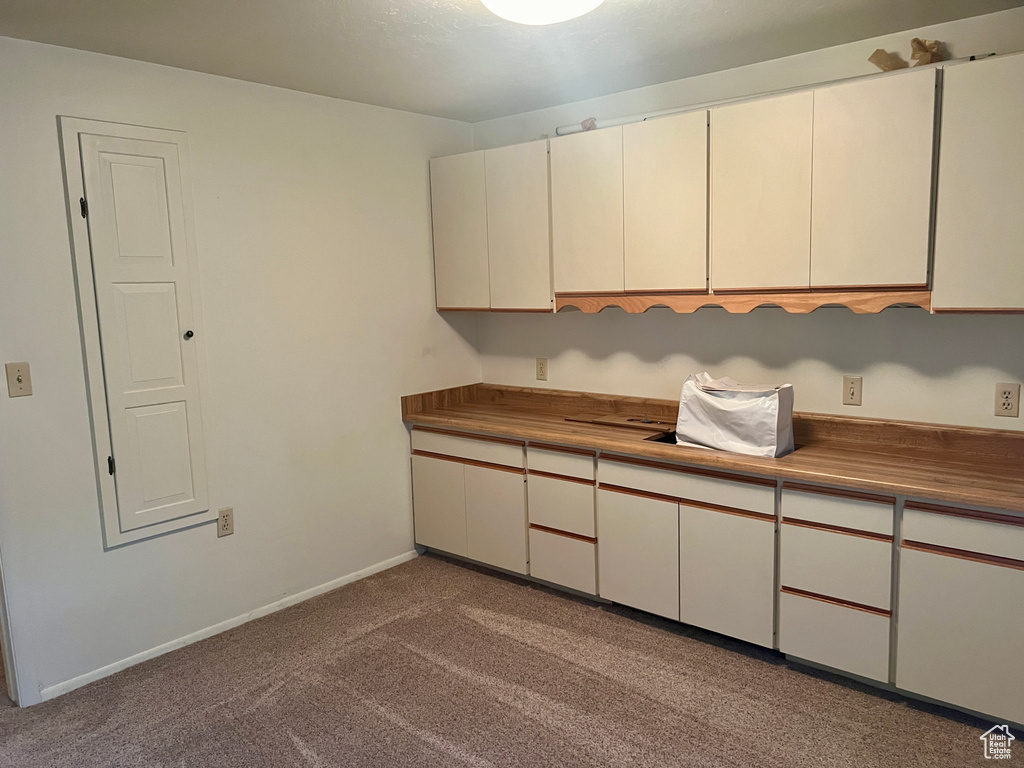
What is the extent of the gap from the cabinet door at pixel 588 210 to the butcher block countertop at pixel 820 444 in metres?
0.70

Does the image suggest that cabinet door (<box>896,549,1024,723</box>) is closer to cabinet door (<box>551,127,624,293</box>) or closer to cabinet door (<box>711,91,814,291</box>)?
cabinet door (<box>711,91,814,291</box>)

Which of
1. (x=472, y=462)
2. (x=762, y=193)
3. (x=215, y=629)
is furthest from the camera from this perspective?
(x=472, y=462)

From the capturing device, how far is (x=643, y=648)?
9.55ft

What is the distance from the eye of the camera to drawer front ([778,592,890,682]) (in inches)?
97.1

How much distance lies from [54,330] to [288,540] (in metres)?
1.41

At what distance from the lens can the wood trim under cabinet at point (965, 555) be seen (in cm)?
218

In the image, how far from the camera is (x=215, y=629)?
10.3 ft

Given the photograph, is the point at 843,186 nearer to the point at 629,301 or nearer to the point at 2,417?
the point at 629,301

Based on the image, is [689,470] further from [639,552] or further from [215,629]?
[215,629]

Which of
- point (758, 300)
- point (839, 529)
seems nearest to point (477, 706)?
point (839, 529)

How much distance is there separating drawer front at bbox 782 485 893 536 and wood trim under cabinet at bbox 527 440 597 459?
2.94 ft

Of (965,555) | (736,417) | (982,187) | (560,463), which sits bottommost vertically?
(965,555)

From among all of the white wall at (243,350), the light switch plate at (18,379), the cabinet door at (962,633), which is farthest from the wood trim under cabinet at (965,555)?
the light switch plate at (18,379)

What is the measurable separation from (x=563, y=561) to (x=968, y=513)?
1731 millimetres
